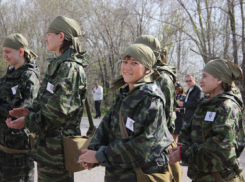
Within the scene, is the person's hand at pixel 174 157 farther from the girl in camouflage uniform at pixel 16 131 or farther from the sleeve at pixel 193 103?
the sleeve at pixel 193 103

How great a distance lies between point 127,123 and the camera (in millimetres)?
2271

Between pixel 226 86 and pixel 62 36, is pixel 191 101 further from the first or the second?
pixel 62 36

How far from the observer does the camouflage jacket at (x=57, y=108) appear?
2830 millimetres

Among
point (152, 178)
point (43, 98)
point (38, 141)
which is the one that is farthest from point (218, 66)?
point (38, 141)

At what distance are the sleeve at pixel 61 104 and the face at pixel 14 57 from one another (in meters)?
1.31

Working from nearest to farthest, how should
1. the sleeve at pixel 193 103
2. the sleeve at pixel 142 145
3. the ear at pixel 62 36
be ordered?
the sleeve at pixel 142 145
the ear at pixel 62 36
the sleeve at pixel 193 103

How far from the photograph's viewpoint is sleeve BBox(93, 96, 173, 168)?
2.13 m

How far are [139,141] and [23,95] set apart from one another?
2.21 m

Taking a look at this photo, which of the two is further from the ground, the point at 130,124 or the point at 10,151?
the point at 130,124

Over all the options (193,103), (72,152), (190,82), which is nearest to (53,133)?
(72,152)

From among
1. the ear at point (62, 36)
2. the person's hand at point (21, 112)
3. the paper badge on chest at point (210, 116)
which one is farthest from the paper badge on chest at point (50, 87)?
the paper badge on chest at point (210, 116)

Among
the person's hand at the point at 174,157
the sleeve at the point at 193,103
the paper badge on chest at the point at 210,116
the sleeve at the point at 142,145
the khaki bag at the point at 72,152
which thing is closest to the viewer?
the sleeve at the point at 142,145

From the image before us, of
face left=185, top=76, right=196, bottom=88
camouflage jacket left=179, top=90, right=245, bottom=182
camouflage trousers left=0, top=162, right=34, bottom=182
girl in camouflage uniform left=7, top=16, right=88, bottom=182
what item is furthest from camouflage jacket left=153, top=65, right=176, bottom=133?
face left=185, top=76, right=196, bottom=88

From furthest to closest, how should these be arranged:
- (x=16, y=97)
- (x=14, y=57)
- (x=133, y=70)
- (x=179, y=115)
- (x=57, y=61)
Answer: (x=179, y=115)
(x=14, y=57)
(x=16, y=97)
(x=57, y=61)
(x=133, y=70)
